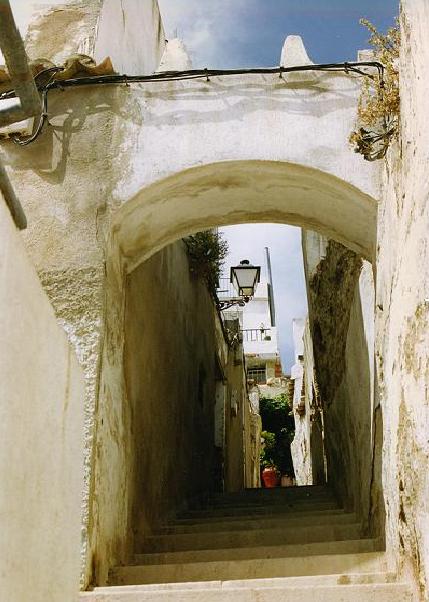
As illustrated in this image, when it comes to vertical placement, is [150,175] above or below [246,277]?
below

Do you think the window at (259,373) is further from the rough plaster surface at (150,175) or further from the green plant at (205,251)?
the rough plaster surface at (150,175)

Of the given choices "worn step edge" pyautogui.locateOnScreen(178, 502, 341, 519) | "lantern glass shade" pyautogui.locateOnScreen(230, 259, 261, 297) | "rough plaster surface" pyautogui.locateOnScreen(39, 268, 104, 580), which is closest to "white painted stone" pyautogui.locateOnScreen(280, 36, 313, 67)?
"rough plaster surface" pyautogui.locateOnScreen(39, 268, 104, 580)

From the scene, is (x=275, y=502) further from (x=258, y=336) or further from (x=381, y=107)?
(x=258, y=336)

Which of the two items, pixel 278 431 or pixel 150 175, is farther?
pixel 278 431

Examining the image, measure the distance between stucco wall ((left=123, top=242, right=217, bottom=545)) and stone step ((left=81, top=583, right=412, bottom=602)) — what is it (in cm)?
141

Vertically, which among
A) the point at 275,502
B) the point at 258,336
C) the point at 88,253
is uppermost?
the point at 258,336

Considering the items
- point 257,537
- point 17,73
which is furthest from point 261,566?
point 17,73

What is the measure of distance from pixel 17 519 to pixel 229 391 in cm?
1106

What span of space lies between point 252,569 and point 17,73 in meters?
3.02

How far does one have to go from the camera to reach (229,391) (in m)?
14.0

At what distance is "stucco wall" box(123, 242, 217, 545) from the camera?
226 inches

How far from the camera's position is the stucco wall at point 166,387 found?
18.8 feet

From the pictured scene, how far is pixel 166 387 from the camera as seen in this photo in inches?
290

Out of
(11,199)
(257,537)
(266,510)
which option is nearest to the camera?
(11,199)
